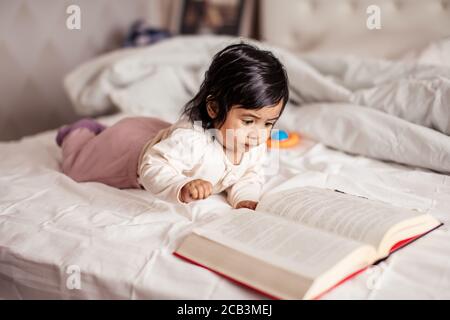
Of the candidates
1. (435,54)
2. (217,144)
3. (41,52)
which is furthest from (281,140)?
(41,52)

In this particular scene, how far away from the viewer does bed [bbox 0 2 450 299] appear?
748mm

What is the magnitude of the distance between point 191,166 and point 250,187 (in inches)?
5.5

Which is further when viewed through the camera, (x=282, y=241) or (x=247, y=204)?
(x=247, y=204)

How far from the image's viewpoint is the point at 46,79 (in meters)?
2.11

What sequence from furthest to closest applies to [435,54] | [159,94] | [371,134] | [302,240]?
[159,94], [435,54], [371,134], [302,240]

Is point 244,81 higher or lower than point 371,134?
higher

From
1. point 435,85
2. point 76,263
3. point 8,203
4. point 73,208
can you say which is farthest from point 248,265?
point 435,85

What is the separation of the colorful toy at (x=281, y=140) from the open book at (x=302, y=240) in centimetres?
48

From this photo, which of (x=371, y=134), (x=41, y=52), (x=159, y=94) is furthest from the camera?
(x=41, y=52)

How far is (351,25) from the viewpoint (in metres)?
1.96

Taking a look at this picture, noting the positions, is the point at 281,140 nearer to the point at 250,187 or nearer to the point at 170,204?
the point at 250,187

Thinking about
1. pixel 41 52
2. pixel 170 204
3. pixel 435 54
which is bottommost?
pixel 170 204

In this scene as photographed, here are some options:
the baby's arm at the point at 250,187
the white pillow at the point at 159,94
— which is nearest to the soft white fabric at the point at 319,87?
the white pillow at the point at 159,94

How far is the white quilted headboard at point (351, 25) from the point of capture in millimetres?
1771
